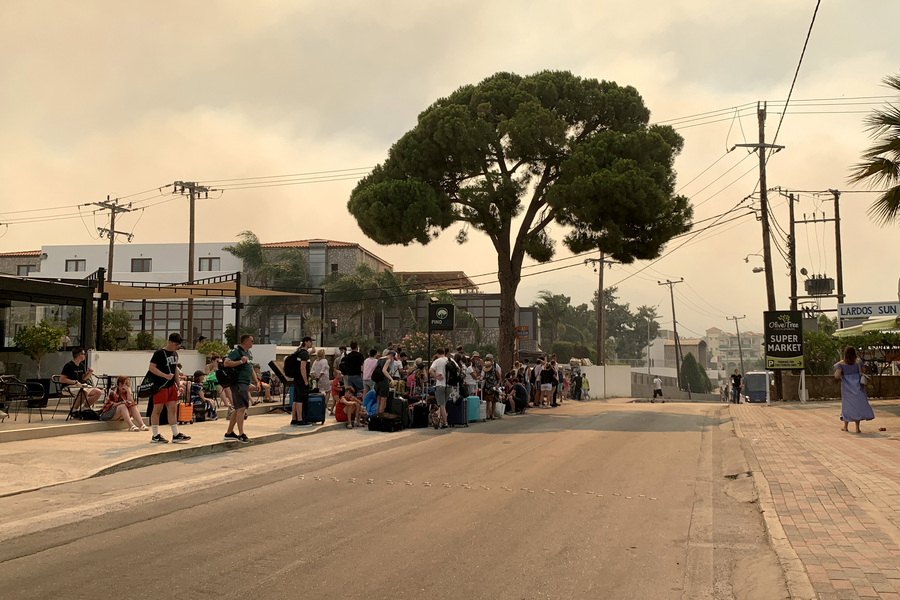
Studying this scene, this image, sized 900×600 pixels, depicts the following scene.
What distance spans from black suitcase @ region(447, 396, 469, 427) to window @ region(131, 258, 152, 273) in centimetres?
5343

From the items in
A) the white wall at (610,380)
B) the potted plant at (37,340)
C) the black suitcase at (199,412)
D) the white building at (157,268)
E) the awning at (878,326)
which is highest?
the white building at (157,268)

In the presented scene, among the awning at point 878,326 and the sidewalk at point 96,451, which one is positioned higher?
the awning at point 878,326

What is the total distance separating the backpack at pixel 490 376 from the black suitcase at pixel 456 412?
2981mm

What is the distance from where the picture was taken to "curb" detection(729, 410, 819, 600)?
5.04 m

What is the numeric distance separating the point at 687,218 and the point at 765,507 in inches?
900

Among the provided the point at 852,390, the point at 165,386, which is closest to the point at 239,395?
the point at 165,386

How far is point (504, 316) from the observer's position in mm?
29500

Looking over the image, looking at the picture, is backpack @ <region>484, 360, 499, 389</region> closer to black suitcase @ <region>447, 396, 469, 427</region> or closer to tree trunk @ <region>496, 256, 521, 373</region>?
black suitcase @ <region>447, 396, 469, 427</region>

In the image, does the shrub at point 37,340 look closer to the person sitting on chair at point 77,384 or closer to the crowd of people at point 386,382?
the person sitting on chair at point 77,384

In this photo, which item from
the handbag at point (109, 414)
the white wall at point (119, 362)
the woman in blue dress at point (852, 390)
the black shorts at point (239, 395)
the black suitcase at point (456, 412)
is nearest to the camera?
the black shorts at point (239, 395)

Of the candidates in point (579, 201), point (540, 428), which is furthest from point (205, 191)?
point (540, 428)

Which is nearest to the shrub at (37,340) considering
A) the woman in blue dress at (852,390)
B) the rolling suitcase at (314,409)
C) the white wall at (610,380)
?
the rolling suitcase at (314,409)

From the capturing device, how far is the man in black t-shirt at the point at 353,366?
1681 cm

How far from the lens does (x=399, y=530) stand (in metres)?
6.82
